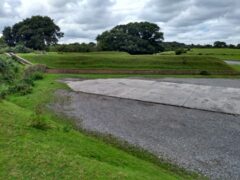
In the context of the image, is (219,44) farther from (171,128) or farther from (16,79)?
(171,128)

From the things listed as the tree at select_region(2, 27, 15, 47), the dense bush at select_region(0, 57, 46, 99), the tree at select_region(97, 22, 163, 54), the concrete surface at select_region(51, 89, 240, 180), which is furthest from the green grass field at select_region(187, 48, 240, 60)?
the tree at select_region(2, 27, 15, 47)

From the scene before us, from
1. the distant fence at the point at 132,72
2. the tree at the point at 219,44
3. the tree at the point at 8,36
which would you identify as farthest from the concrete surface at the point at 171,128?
the tree at the point at 219,44

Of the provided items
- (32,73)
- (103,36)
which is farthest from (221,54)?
(32,73)

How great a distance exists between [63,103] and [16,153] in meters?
7.58

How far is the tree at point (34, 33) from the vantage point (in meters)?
60.1

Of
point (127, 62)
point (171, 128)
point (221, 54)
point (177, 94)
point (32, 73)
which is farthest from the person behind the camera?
point (221, 54)

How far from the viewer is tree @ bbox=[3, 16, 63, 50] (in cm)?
6012

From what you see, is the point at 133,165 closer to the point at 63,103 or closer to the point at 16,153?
the point at 16,153

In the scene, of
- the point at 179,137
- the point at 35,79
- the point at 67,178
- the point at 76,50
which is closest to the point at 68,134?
the point at 67,178

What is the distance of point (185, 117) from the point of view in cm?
1058

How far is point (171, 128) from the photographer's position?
9.03 metres

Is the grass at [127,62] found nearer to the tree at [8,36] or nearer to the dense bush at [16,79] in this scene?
the dense bush at [16,79]

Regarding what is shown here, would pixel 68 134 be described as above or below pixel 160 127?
above

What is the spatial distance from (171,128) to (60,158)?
512 centimetres
